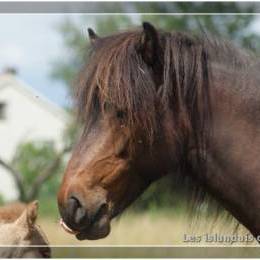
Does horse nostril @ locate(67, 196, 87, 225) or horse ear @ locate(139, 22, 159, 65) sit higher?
horse ear @ locate(139, 22, 159, 65)

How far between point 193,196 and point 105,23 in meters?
3.44

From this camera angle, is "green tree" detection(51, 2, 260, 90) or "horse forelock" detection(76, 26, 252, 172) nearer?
"horse forelock" detection(76, 26, 252, 172)

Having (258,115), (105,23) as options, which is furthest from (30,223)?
(105,23)

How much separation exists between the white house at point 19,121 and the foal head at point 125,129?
608 cm

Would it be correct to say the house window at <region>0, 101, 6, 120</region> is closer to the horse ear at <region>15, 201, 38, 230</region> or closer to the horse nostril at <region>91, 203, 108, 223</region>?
the horse ear at <region>15, 201, 38, 230</region>

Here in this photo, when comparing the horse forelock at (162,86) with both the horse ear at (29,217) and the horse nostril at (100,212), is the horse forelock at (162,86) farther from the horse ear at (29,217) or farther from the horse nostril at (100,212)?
the horse ear at (29,217)

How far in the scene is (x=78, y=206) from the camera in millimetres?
2010

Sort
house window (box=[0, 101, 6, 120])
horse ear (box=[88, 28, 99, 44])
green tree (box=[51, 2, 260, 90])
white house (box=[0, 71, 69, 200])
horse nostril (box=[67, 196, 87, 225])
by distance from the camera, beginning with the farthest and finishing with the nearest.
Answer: house window (box=[0, 101, 6, 120]) → white house (box=[0, 71, 69, 200]) → green tree (box=[51, 2, 260, 90]) → horse ear (box=[88, 28, 99, 44]) → horse nostril (box=[67, 196, 87, 225])

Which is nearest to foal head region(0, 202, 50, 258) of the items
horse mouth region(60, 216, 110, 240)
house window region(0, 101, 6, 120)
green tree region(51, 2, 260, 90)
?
horse mouth region(60, 216, 110, 240)

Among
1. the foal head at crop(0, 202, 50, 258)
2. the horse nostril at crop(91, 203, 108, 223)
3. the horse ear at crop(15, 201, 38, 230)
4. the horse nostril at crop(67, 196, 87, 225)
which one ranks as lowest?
the foal head at crop(0, 202, 50, 258)

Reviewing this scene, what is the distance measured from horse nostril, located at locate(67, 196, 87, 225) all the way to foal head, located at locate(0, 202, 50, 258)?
3.40 feet

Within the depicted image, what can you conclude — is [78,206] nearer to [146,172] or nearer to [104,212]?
[104,212]

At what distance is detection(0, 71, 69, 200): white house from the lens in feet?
28.3

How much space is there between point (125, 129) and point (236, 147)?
1.35 ft
